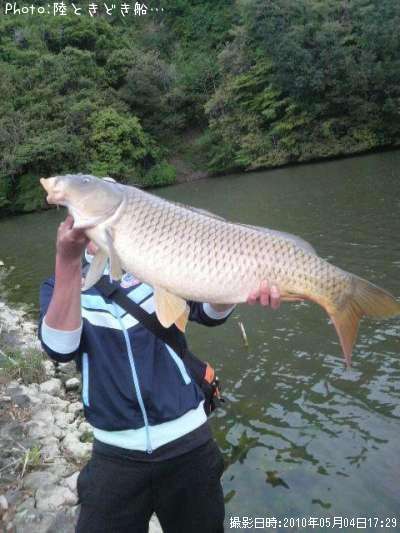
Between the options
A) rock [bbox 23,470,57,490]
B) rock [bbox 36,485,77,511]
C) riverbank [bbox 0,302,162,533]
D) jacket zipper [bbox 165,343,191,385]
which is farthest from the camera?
rock [bbox 23,470,57,490]

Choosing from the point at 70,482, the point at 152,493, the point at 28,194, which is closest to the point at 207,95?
the point at 28,194

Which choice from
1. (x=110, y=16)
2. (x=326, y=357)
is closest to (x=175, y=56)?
(x=110, y=16)

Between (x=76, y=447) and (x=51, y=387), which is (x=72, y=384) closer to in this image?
(x=51, y=387)

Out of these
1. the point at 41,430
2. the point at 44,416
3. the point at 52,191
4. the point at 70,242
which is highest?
the point at 52,191

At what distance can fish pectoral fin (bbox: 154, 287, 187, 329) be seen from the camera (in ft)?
7.91

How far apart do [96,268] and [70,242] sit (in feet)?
0.62

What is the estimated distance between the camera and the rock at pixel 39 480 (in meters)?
4.30

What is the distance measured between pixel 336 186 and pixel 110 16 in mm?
43439

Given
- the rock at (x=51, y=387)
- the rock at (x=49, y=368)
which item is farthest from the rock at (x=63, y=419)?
the rock at (x=49, y=368)

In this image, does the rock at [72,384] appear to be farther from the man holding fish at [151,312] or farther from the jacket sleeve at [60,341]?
the jacket sleeve at [60,341]

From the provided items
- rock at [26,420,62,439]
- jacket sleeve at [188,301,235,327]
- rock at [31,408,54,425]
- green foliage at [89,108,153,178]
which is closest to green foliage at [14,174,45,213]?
green foliage at [89,108,153,178]

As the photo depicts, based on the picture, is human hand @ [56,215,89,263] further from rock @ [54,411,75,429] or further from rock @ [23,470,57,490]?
rock @ [54,411,75,429]

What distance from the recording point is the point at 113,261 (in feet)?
7.77

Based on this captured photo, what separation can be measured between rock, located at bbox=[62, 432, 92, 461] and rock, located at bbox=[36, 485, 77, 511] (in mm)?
824
